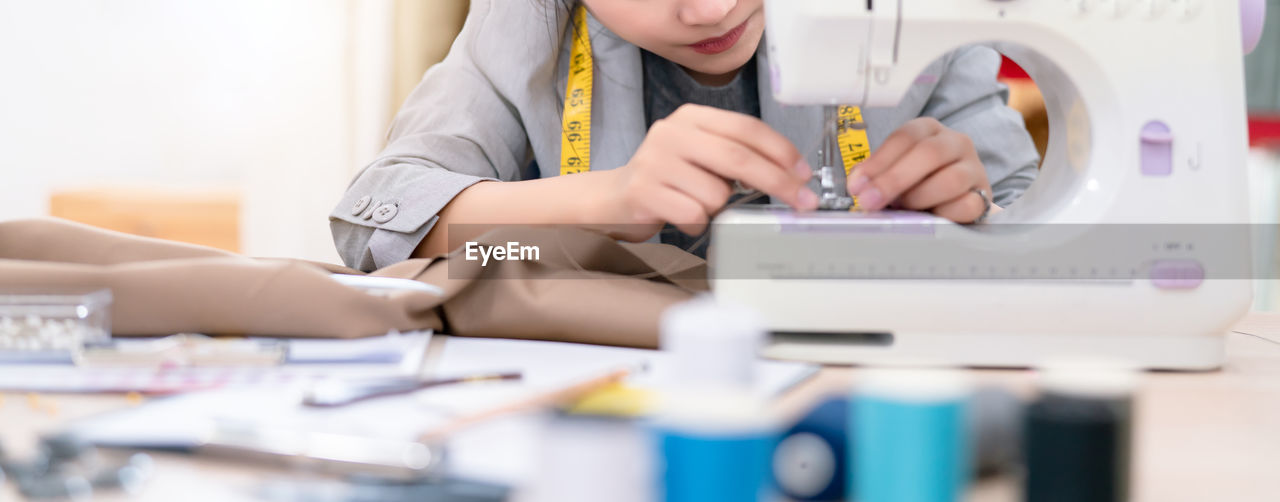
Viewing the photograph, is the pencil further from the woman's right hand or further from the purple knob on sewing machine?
the purple knob on sewing machine

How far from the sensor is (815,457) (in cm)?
41

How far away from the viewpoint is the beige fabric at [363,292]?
2.46ft

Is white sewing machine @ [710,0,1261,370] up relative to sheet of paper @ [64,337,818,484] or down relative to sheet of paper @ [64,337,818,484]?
up


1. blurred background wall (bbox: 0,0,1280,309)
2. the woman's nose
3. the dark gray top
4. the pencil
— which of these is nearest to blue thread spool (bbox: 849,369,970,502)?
the pencil

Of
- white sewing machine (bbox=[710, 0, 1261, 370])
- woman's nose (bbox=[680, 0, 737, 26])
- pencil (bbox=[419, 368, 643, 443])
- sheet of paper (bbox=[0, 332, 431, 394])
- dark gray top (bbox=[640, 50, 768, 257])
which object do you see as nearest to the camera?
pencil (bbox=[419, 368, 643, 443])

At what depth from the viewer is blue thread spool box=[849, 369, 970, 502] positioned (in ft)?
1.11

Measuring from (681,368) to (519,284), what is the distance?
469 mm

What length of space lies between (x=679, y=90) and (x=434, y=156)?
0.36 m

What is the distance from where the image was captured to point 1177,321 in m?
0.76

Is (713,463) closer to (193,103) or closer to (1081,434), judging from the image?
(1081,434)

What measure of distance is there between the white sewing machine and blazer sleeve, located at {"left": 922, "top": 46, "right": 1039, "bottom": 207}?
0.44m

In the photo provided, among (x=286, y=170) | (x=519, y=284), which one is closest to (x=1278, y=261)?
(x=519, y=284)

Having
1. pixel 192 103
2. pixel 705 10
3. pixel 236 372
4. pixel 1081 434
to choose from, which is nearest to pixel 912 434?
pixel 1081 434

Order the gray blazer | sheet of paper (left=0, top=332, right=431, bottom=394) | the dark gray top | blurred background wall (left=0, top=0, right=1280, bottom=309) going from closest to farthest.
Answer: sheet of paper (left=0, top=332, right=431, bottom=394), the gray blazer, the dark gray top, blurred background wall (left=0, top=0, right=1280, bottom=309)
